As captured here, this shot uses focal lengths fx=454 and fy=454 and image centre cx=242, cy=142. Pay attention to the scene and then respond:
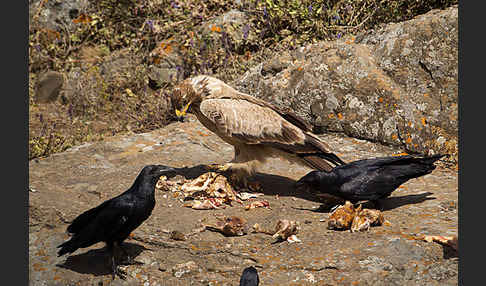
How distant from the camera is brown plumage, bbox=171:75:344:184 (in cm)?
532

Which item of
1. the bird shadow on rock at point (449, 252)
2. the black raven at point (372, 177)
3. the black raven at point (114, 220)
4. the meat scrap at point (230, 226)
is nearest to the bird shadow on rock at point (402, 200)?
the black raven at point (372, 177)

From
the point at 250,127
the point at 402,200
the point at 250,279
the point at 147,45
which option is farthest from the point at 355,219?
the point at 147,45

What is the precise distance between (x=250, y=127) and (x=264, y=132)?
176 millimetres

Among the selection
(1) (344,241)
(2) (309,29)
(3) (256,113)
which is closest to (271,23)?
(2) (309,29)

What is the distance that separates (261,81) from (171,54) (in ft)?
10.6

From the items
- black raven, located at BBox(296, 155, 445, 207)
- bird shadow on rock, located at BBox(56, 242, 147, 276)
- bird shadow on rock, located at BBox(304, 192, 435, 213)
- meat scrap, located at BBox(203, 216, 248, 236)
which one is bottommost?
bird shadow on rock, located at BBox(56, 242, 147, 276)

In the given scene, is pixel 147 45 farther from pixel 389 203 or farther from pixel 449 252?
pixel 449 252

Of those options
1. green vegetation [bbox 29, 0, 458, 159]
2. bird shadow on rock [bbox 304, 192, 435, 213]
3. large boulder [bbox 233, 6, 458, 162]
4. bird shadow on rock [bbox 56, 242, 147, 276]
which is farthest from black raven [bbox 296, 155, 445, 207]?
green vegetation [bbox 29, 0, 458, 159]

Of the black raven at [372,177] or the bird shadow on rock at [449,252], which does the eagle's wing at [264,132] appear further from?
the bird shadow on rock at [449,252]

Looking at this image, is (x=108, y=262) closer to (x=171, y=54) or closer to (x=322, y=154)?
(x=322, y=154)

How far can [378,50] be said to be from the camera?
6.96 meters

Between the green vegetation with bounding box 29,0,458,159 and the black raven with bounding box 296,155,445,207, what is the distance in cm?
384

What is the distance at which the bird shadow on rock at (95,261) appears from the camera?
11.7 feet

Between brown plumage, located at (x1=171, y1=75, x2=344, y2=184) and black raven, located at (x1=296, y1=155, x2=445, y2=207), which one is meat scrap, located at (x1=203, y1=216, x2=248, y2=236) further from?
brown plumage, located at (x1=171, y1=75, x2=344, y2=184)
